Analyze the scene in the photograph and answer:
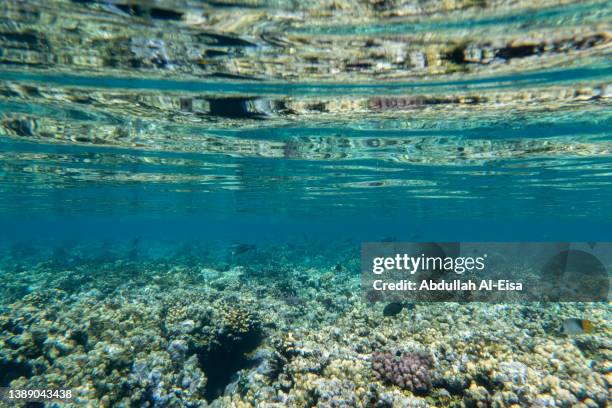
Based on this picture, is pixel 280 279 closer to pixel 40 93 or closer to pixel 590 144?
pixel 40 93

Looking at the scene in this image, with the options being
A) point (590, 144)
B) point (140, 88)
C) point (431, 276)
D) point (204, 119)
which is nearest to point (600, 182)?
point (590, 144)

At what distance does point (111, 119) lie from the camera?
40.1 feet

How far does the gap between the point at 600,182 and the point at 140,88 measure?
29.8 metres

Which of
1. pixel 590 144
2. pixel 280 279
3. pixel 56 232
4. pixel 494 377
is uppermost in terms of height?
pixel 590 144

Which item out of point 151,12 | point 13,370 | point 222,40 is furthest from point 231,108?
point 13,370

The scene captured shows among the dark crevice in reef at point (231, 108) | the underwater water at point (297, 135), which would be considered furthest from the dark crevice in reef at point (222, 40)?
the dark crevice in reef at point (231, 108)

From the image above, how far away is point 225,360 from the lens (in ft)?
30.9

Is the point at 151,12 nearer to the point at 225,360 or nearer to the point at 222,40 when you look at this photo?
the point at 222,40

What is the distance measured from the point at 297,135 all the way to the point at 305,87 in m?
4.82

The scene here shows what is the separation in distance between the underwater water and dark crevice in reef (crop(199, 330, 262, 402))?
0.05 m

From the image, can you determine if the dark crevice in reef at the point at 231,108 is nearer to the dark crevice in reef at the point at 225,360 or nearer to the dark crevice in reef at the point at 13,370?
the dark crevice in reef at the point at 225,360

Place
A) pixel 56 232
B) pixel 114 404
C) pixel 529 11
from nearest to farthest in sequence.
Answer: pixel 529 11, pixel 114 404, pixel 56 232

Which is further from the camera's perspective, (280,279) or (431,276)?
(280,279)

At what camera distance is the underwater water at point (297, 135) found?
20.5ft
